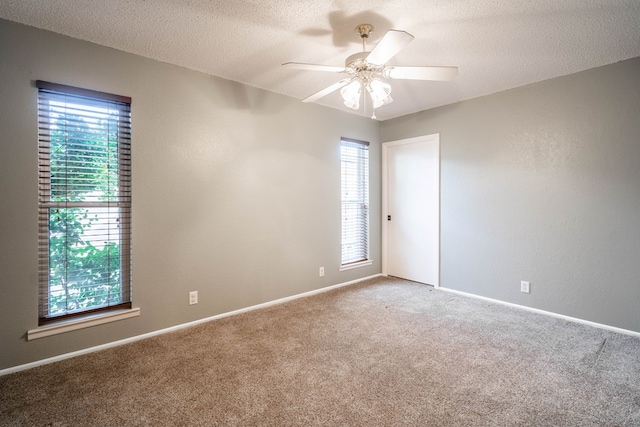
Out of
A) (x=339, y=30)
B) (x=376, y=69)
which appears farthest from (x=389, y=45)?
(x=339, y=30)

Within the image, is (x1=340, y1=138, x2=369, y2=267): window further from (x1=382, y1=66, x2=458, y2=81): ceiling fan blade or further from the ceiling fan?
(x1=382, y1=66, x2=458, y2=81): ceiling fan blade

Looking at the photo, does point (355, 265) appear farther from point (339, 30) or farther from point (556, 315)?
point (339, 30)

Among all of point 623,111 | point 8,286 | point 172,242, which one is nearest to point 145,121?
point 172,242

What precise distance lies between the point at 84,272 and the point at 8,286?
0.41 metres

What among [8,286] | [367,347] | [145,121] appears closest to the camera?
[8,286]

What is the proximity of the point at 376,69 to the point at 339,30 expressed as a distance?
47cm

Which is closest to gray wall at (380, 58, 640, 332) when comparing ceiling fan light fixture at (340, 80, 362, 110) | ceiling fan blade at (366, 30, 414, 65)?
ceiling fan light fixture at (340, 80, 362, 110)

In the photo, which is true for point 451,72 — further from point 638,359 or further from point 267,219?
point 638,359

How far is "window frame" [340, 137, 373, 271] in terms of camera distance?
4098 millimetres

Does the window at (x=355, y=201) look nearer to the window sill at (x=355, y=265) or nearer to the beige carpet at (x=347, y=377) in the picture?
the window sill at (x=355, y=265)

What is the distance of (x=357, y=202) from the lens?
4.29 metres

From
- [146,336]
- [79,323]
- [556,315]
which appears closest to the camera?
[79,323]

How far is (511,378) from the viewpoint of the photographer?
196 centimetres

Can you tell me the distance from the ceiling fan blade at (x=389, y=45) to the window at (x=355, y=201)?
89.2 inches
